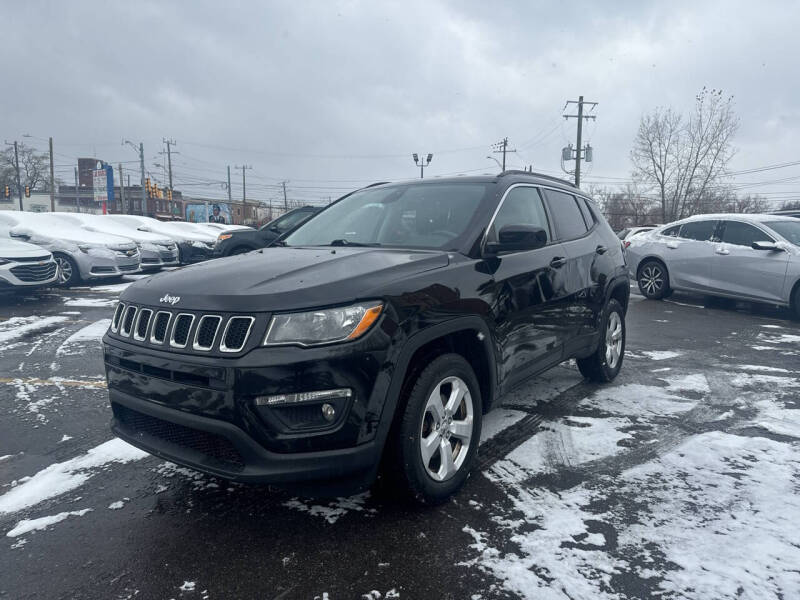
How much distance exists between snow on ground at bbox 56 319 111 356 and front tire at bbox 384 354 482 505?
4972 millimetres

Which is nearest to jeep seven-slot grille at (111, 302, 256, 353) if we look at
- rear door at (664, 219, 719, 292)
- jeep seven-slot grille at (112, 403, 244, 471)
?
jeep seven-slot grille at (112, 403, 244, 471)

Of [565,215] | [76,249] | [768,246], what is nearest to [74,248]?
[76,249]

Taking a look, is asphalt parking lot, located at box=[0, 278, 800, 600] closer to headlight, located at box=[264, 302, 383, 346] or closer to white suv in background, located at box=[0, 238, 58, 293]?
headlight, located at box=[264, 302, 383, 346]

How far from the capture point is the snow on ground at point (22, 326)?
6.94 m

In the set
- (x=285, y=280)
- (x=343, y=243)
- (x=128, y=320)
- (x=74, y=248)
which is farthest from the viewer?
(x=74, y=248)

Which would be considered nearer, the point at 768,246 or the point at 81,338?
the point at 81,338

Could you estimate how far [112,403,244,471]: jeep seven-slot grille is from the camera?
2.31 m

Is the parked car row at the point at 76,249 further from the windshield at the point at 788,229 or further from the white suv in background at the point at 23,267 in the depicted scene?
the windshield at the point at 788,229

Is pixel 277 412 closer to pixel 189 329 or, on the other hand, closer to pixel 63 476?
pixel 189 329

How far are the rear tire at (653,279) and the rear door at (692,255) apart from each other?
162mm

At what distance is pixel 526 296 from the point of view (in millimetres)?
3449

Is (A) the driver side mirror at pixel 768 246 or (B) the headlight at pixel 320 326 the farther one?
(A) the driver side mirror at pixel 768 246

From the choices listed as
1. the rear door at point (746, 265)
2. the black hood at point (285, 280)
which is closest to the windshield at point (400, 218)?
the black hood at point (285, 280)

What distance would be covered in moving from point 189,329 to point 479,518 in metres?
1.66
